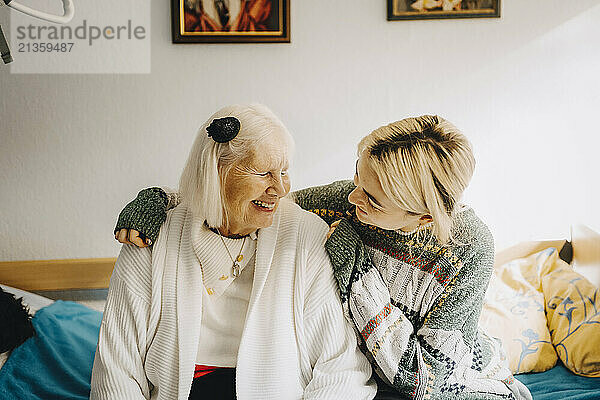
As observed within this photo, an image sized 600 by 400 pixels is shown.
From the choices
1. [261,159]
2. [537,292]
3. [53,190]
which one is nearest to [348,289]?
[261,159]

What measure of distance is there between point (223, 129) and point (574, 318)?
1430 millimetres

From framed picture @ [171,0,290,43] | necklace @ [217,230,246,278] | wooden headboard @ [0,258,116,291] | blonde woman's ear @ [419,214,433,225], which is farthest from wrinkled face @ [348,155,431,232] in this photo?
wooden headboard @ [0,258,116,291]

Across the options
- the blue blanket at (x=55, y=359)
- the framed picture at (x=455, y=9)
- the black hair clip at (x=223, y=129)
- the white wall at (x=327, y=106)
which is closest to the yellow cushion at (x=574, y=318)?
the white wall at (x=327, y=106)

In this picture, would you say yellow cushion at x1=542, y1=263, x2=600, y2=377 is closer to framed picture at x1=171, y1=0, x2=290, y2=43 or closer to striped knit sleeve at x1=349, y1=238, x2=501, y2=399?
striped knit sleeve at x1=349, y1=238, x2=501, y2=399

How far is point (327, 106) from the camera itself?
7.75ft

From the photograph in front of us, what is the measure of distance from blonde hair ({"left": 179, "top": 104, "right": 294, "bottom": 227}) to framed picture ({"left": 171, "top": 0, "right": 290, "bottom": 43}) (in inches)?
31.0

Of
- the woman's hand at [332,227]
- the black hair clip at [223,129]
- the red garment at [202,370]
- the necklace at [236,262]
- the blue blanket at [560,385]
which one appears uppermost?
the black hair clip at [223,129]

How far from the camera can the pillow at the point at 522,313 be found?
2.04 m

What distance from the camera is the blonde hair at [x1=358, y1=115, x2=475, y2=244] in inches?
57.6

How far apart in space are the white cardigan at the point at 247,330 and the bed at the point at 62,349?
422mm

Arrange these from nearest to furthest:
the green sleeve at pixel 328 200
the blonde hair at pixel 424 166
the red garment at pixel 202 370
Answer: the blonde hair at pixel 424 166
the red garment at pixel 202 370
the green sleeve at pixel 328 200

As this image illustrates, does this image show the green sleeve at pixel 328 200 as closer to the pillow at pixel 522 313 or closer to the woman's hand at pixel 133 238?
the woman's hand at pixel 133 238

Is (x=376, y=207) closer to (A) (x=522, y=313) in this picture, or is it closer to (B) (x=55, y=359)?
(A) (x=522, y=313)

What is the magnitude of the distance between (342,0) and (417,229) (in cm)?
110
